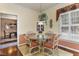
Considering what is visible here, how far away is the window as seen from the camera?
191 cm

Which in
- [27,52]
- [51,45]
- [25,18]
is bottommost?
[27,52]

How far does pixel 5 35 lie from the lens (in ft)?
6.39

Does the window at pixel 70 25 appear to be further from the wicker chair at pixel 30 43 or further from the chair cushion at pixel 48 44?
the wicker chair at pixel 30 43

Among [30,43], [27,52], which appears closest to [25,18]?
[30,43]

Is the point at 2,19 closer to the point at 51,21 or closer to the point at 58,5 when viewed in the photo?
the point at 51,21

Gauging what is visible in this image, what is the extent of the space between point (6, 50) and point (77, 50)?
115 cm

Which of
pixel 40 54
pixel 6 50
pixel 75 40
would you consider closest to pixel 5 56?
pixel 6 50

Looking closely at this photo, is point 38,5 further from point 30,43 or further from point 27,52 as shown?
point 27,52

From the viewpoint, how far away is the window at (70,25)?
6.25 feet

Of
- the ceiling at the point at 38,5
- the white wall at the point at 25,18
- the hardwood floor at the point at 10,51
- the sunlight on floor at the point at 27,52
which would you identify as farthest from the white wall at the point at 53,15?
the hardwood floor at the point at 10,51

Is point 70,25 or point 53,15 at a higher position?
point 53,15

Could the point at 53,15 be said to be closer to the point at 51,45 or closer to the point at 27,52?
the point at 51,45

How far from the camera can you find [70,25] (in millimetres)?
1919

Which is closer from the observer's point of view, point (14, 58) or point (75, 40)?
point (75, 40)
